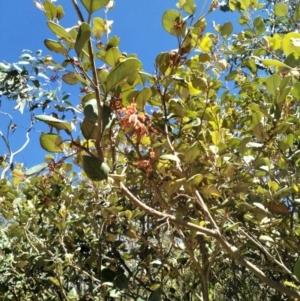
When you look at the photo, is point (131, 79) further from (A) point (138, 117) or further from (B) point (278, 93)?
(B) point (278, 93)

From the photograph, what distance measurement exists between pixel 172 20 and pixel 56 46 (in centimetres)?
42

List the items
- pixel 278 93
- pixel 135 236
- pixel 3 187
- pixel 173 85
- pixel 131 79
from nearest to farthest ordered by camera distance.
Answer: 1. pixel 131 79
2. pixel 278 93
3. pixel 173 85
4. pixel 135 236
5. pixel 3 187

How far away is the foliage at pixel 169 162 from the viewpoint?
3.78 feet

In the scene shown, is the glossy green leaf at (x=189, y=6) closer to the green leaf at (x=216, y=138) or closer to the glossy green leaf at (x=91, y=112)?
the green leaf at (x=216, y=138)

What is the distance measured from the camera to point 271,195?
137cm

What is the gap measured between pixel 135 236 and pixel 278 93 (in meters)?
0.92

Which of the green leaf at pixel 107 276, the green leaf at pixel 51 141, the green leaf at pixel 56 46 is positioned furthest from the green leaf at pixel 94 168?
the green leaf at pixel 107 276

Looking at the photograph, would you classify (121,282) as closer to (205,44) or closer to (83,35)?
(205,44)

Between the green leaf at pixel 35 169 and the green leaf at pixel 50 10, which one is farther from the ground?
the green leaf at pixel 50 10

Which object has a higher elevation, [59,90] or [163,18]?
[59,90]

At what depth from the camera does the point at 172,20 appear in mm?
1381

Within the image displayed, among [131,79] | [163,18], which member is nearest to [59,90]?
[163,18]

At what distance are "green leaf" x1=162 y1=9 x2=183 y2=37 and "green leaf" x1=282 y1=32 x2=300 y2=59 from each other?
34 centimetres

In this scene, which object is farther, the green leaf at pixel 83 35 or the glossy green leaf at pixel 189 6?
the glossy green leaf at pixel 189 6
